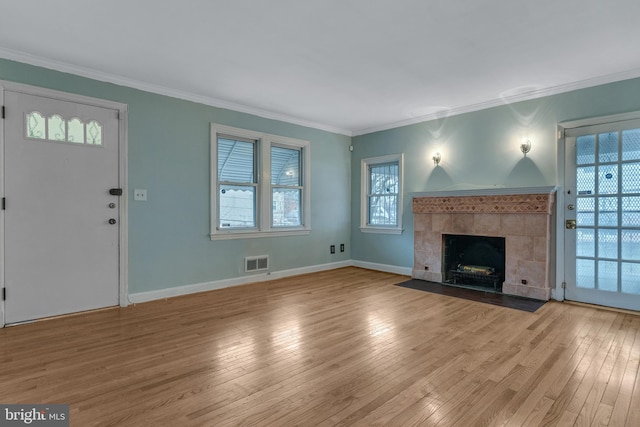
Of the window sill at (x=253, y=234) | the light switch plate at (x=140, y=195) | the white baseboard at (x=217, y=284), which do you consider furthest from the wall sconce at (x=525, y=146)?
the light switch plate at (x=140, y=195)

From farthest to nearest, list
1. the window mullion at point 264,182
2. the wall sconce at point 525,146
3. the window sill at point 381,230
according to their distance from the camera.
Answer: the window sill at point 381,230 → the window mullion at point 264,182 → the wall sconce at point 525,146

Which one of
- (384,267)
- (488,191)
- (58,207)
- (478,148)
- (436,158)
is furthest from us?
(384,267)

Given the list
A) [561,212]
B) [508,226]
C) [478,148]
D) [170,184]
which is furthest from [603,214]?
[170,184]

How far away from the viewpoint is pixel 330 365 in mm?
2340

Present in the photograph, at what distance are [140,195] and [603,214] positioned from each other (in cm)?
516

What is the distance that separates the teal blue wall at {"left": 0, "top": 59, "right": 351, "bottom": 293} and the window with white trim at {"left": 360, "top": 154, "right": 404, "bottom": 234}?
176 centimetres

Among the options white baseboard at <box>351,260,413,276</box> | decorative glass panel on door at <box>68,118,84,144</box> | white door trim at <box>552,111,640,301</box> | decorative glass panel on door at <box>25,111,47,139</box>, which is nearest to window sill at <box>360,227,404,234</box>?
white baseboard at <box>351,260,413,276</box>

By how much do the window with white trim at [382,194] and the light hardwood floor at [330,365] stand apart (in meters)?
2.21

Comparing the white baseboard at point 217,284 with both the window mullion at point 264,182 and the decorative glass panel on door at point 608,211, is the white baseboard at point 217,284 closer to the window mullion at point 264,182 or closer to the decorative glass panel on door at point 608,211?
the window mullion at point 264,182

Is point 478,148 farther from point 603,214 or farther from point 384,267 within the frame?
point 384,267

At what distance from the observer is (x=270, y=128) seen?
202 inches

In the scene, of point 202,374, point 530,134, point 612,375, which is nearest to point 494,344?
point 612,375

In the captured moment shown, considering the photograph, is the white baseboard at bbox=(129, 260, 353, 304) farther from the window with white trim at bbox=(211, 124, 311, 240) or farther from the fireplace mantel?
the fireplace mantel

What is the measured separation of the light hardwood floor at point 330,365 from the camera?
180 cm
